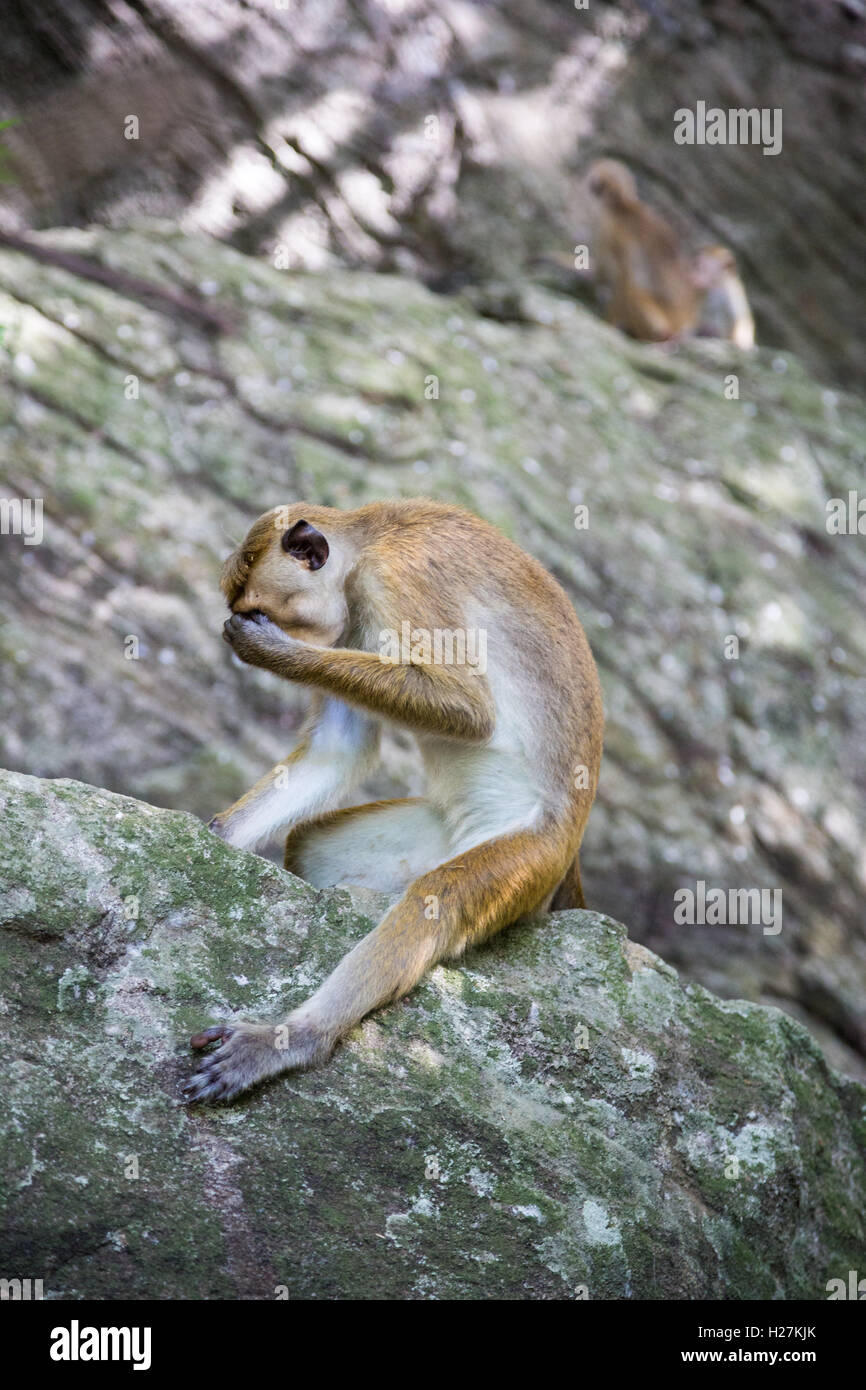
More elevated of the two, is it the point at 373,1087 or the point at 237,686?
the point at 237,686

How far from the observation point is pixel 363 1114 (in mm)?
3791

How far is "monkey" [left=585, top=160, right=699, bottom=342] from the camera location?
1243cm

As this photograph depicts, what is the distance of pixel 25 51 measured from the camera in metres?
9.83

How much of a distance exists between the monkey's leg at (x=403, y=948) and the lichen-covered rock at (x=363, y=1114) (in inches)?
4.0

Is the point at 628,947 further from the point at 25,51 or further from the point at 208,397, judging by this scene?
the point at 25,51

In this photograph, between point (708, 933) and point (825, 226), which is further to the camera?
point (825, 226)

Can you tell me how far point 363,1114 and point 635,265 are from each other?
1040 centimetres

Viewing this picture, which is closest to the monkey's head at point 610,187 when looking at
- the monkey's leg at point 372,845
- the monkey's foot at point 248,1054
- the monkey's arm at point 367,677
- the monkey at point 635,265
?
the monkey at point 635,265

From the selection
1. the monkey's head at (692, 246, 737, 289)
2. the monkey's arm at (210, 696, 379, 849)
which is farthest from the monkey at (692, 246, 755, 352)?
the monkey's arm at (210, 696, 379, 849)

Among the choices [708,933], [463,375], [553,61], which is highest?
[553,61]

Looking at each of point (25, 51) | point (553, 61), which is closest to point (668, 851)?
point (25, 51)

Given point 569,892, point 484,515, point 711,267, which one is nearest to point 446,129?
point 711,267

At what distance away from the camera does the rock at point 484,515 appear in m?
7.84

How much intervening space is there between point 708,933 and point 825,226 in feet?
27.4
